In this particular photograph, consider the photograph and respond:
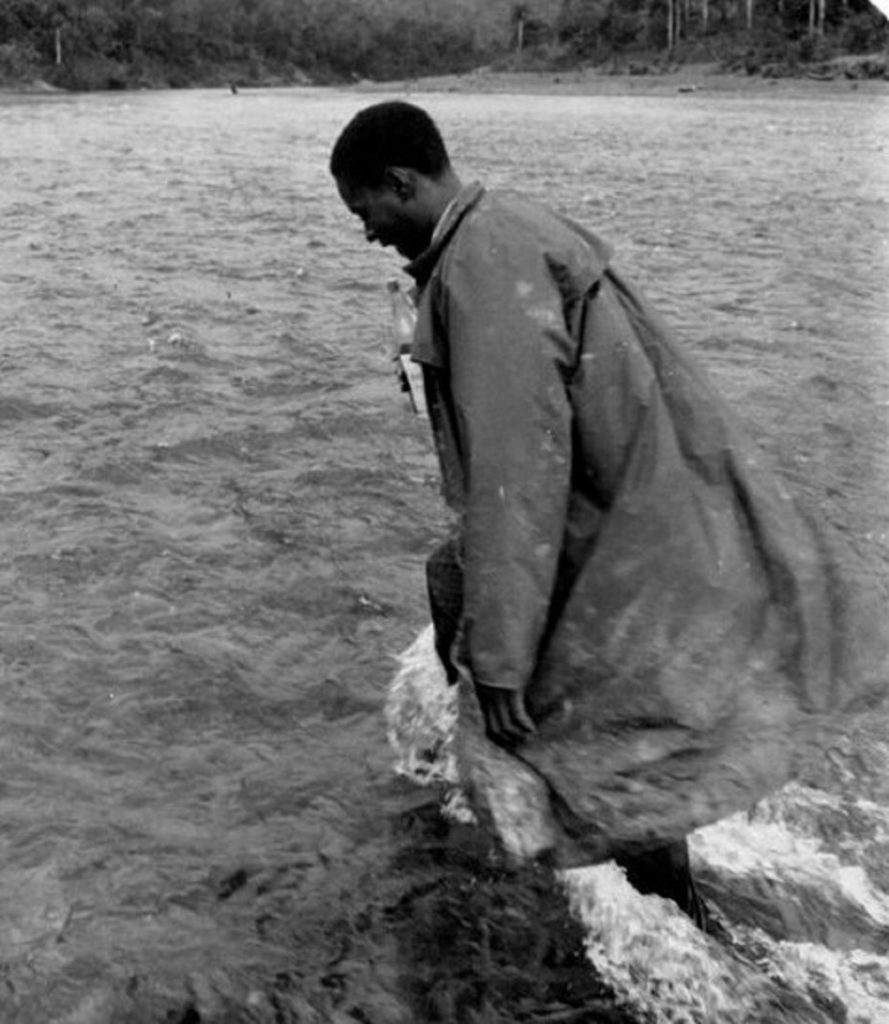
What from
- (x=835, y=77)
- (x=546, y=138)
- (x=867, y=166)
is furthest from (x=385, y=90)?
(x=867, y=166)

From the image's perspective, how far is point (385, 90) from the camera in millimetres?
95938

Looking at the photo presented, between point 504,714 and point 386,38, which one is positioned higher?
point 504,714

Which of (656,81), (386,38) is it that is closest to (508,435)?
(656,81)

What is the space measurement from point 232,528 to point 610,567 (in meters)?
3.95

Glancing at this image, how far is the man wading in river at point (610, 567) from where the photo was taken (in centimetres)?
316

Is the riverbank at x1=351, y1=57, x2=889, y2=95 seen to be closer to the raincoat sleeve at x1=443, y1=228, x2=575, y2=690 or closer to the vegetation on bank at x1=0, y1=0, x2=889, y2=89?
the vegetation on bank at x1=0, y1=0, x2=889, y2=89

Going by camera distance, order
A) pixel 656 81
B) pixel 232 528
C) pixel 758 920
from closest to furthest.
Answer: pixel 758 920, pixel 232 528, pixel 656 81

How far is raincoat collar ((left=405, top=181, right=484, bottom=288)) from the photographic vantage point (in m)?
3.20

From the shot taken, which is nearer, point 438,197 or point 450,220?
point 450,220

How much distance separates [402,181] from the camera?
3.30 meters

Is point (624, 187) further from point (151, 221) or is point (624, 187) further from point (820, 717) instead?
point (820, 717)

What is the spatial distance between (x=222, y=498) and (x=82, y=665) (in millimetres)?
2064

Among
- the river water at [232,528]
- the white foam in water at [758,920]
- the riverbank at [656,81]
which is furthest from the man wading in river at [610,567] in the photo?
the riverbank at [656,81]

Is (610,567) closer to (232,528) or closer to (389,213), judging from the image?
(389,213)
